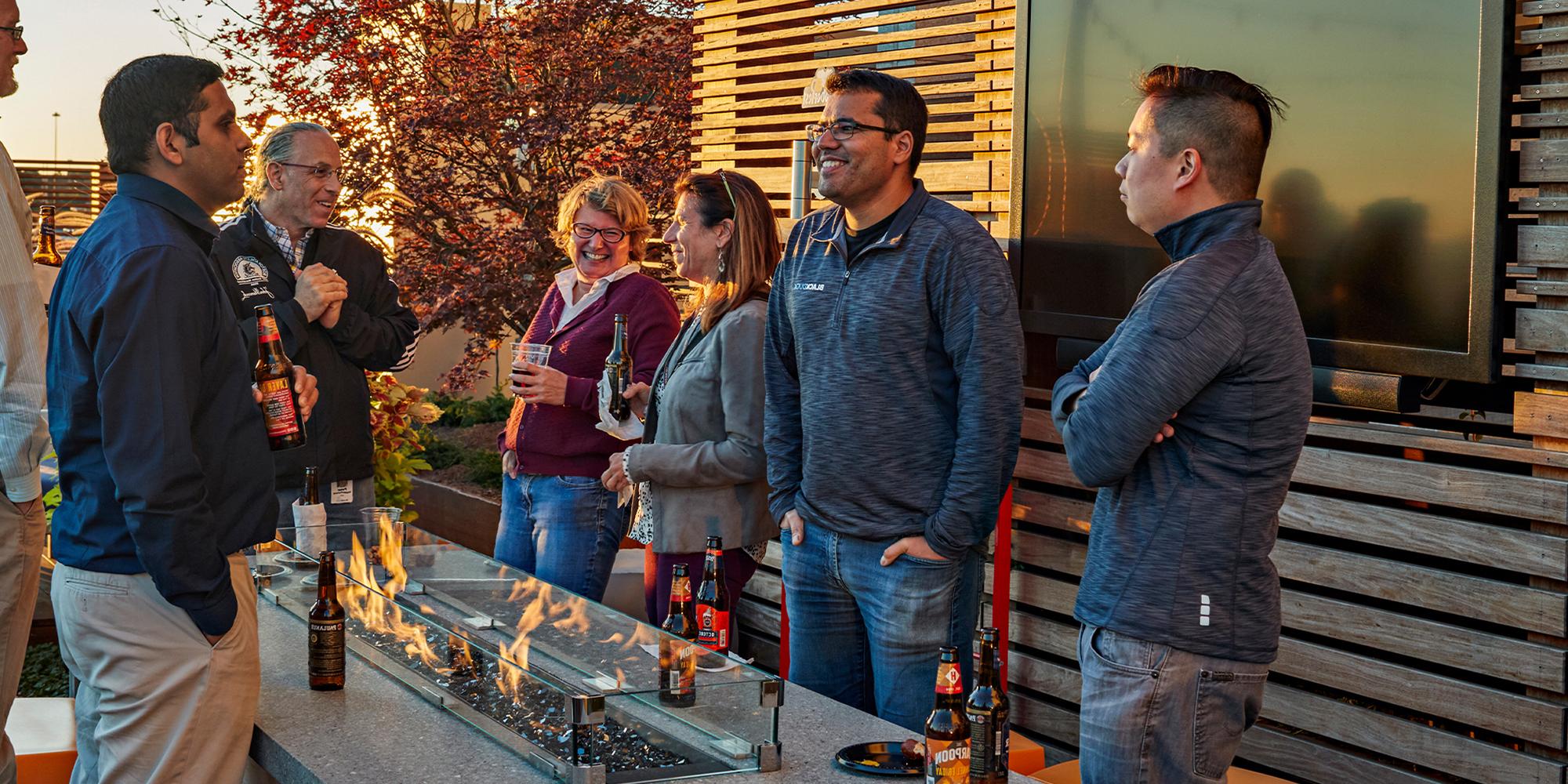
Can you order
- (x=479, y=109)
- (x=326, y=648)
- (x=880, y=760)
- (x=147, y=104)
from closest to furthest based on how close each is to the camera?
(x=880, y=760)
(x=147, y=104)
(x=326, y=648)
(x=479, y=109)

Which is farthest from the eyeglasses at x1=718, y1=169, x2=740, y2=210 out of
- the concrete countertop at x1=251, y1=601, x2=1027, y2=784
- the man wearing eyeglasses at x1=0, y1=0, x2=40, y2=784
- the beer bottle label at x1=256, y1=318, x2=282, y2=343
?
the man wearing eyeglasses at x1=0, y1=0, x2=40, y2=784

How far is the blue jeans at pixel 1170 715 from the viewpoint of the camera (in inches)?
102

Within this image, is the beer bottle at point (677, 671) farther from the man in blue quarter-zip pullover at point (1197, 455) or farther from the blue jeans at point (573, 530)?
the blue jeans at point (573, 530)

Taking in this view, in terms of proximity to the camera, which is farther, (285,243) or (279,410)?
(285,243)

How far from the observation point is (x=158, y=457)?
8.25 feet

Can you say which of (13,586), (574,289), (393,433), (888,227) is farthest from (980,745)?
(393,433)

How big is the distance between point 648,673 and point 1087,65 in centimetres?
282

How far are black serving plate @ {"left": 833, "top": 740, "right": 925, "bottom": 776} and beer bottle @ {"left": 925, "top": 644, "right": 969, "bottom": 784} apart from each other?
0.17 metres

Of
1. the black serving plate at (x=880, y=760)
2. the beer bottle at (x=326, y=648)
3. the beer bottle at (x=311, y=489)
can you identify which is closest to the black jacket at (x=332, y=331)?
the beer bottle at (x=311, y=489)

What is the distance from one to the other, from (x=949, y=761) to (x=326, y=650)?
1.49 meters

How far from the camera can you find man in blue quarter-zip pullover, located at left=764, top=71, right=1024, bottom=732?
10.9ft

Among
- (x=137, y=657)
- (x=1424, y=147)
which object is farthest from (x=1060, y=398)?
(x=137, y=657)

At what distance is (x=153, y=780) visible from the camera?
2654 mm

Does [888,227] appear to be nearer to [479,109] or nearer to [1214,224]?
[1214,224]
